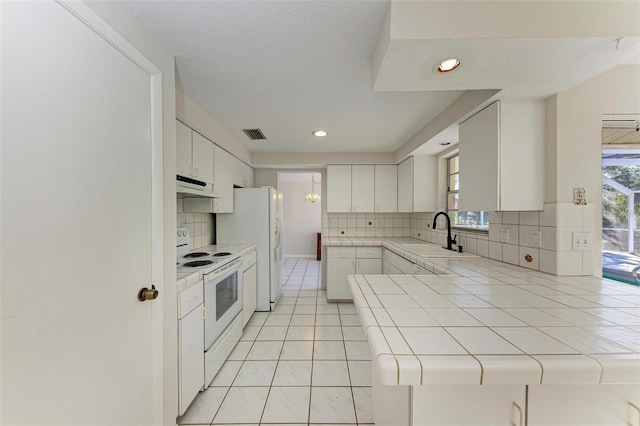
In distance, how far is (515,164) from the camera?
1547 mm

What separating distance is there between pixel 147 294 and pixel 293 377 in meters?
1.31

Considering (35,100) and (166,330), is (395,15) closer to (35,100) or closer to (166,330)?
(35,100)

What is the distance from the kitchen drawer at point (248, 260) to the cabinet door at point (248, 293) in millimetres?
46

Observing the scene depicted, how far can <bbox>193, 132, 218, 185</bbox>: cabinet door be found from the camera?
83.0 inches

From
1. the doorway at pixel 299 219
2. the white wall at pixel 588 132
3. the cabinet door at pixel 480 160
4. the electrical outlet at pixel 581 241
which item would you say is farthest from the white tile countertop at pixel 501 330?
the doorway at pixel 299 219

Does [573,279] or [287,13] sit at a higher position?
[287,13]

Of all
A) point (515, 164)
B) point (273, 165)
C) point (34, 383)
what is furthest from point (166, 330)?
point (273, 165)

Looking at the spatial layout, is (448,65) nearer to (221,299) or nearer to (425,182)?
(425,182)

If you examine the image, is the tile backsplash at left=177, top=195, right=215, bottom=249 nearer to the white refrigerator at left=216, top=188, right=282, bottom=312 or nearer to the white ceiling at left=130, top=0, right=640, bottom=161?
the white refrigerator at left=216, top=188, right=282, bottom=312

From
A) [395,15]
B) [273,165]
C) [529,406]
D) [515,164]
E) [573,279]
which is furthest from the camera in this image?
[273,165]

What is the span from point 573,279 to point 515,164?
0.75 meters

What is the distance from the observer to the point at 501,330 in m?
0.82

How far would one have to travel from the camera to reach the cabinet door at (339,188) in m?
3.69

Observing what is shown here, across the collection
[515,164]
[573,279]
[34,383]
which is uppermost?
[515,164]
